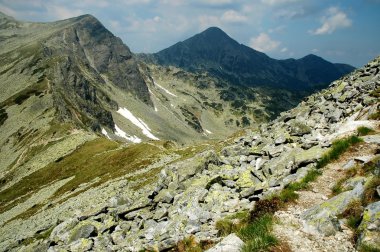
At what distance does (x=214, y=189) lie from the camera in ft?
70.3

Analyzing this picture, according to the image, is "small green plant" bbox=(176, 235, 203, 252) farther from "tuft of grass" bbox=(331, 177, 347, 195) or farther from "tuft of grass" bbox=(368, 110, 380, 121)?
"tuft of grass" bbox=(368, 110, 380, 121)

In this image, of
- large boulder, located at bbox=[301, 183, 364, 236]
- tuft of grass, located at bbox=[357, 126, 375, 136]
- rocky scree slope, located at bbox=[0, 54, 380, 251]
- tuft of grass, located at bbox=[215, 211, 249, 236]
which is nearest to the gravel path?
large boulder, located at bbox=[301, 183, 364, 236]

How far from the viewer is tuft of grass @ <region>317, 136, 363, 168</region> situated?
18688 millimetres

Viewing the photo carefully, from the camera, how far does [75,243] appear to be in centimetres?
2275

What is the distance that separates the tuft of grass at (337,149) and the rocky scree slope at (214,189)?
534 mm

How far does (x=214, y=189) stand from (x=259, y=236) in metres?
10.4

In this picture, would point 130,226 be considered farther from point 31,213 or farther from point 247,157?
point 31,213

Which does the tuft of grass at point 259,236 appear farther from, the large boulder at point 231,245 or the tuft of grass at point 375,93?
the tuft of grass at point 375,93

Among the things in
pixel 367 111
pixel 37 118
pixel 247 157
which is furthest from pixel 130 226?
pixel 37 118

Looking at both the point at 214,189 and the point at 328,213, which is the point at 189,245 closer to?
the point at 328,213

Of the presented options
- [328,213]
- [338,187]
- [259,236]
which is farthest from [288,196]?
[259,236]

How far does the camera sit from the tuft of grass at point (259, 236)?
10484 mm

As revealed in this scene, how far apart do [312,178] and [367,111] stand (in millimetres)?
10796

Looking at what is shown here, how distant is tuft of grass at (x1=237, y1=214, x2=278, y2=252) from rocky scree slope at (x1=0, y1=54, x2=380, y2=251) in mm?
1759
